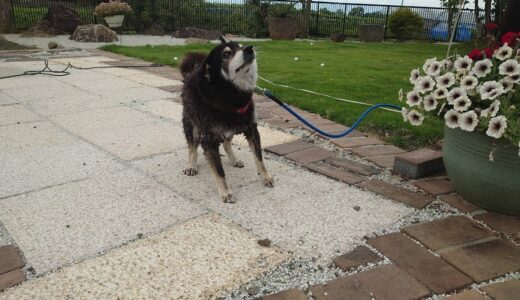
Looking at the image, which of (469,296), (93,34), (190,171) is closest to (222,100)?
(190,171)

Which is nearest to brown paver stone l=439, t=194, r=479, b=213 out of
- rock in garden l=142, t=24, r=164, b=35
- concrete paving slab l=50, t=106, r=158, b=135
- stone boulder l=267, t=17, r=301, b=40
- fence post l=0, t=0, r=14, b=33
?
concrete paving slab l=50, t=106, r=158, b=135

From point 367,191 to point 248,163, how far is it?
1.15 metres

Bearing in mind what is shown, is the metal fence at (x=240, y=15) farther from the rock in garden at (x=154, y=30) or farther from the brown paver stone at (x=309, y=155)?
the brown paver stone at (x=309, y=155)

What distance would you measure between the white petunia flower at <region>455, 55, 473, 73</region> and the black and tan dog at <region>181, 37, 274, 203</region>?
1358 mm

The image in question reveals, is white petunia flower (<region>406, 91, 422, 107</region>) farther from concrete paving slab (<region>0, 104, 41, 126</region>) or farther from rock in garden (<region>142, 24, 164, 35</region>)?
rock in garden (<region>142, 24, 164, 35</region>)

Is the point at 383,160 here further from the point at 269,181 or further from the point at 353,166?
the point at 269,181

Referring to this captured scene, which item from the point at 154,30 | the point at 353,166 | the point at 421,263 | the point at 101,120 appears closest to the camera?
the point at 421,263

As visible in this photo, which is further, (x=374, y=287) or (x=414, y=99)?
(x=414, y=99)

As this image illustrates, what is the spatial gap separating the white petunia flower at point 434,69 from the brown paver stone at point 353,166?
1.07 m

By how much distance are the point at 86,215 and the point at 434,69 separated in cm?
258

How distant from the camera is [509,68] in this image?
2578 millimetres

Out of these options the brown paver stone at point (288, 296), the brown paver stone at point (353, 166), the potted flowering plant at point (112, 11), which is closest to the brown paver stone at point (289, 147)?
the brown paver stone at point (353, 166)

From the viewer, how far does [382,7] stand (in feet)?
69.9

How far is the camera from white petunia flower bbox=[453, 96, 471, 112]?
265cm
